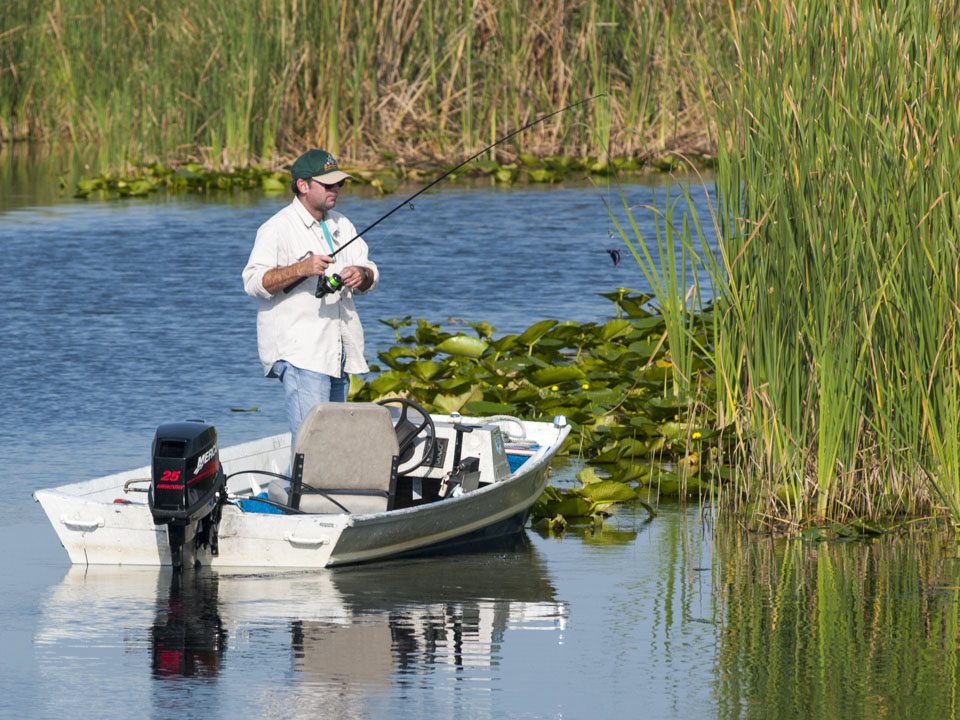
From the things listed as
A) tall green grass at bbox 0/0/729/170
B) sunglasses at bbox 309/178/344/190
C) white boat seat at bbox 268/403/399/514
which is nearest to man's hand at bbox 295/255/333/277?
sunglasses at bbox 309/178/344/190

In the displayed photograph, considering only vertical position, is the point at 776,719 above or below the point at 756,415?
below

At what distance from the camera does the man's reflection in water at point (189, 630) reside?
23.7 feet

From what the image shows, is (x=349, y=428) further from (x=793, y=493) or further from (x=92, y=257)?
(x=92, y=257)

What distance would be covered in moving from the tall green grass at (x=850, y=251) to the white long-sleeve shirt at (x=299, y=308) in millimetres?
1738

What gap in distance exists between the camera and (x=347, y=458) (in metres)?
8.94

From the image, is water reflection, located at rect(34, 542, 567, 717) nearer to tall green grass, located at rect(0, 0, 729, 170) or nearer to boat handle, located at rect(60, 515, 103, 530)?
boat handle, located at rect(60, 515, 103, 530)

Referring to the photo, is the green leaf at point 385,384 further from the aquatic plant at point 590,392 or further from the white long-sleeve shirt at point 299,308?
the white long-sleeve shirt at point 299,308

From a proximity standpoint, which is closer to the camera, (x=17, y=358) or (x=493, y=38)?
(x=17, y=358)

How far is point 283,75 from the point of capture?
23391mm

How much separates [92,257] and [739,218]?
11.3 metres

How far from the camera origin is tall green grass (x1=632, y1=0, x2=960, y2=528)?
8750 millimetres

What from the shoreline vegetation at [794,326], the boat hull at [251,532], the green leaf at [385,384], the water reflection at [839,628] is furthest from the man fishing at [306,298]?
the green leaf at [385,384]

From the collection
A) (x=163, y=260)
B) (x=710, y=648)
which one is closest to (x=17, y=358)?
(x=163, y=260)

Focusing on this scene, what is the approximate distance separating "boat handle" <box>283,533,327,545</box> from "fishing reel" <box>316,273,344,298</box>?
1.19 meters
